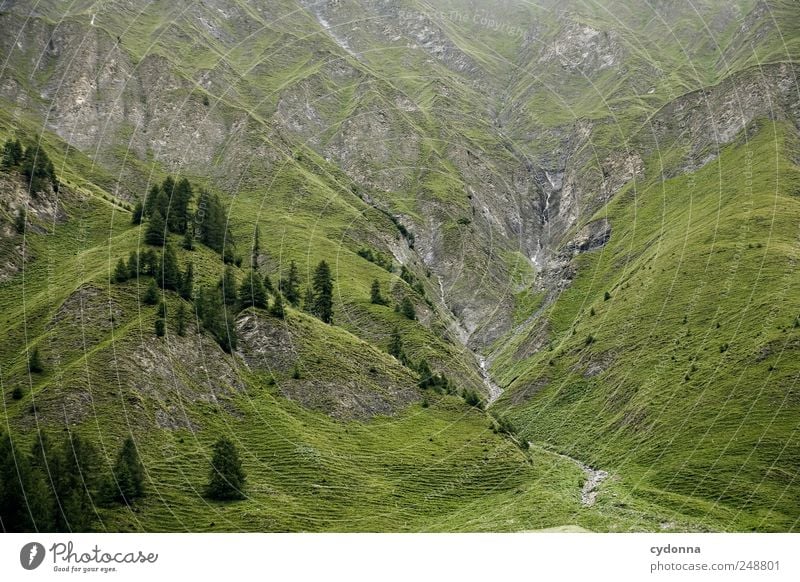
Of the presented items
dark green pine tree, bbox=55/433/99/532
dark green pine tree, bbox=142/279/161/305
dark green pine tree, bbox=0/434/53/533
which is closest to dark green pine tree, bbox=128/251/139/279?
dark green pine tree, bbox=142/279/161/305

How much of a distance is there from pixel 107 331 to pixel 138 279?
14094mm

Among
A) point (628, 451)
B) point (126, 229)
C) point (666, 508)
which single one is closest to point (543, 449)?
point (628, 451)

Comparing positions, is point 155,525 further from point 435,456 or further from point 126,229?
point 126,229

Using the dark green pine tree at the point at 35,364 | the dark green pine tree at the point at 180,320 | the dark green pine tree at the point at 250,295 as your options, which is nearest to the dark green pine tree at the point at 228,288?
the dark green pine tree at the point at 250,295

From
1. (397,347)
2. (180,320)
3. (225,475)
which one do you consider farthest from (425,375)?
(225,475)

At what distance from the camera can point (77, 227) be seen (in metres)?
180

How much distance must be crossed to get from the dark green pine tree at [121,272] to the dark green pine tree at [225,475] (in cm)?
4049

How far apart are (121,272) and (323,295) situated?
5242 centimetres

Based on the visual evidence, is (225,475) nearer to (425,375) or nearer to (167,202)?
(425,375)

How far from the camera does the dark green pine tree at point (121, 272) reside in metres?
139

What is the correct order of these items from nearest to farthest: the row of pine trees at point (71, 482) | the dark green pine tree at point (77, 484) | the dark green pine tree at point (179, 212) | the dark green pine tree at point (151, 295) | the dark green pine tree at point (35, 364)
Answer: the row of pine trees at point (71, 482) → the dark green pine tree at point (77, 484) → the dark green pine tree at point (35, 364) → the dark green pine tree at point (151, 295) → the dark green pine tree at point (179, 212)

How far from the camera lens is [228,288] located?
156 metres

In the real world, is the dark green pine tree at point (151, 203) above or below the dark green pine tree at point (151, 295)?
above

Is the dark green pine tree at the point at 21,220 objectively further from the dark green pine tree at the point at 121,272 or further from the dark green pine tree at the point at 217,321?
the dark green pine tree at the point at 217,321
